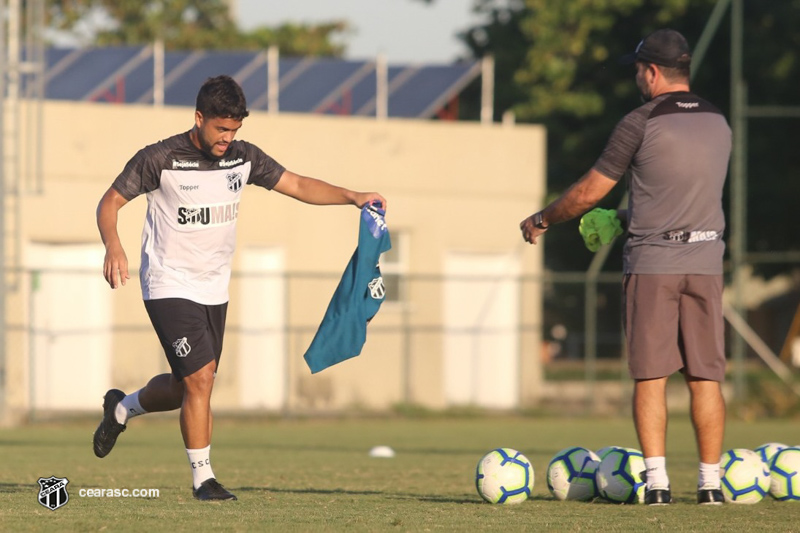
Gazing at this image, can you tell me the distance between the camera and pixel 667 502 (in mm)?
8109

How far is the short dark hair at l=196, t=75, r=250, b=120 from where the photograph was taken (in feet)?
25.7

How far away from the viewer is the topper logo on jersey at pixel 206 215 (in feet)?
26.7

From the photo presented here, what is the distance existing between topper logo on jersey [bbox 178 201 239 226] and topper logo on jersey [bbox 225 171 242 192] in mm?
87

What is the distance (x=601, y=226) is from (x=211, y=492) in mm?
2695

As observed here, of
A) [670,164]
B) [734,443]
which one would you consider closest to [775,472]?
[670,164]

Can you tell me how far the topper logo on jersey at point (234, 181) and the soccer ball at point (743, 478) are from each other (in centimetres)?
317

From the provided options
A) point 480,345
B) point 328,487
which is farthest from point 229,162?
point 480,345

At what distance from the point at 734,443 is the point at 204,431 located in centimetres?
977

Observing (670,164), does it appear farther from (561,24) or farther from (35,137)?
(561,24)

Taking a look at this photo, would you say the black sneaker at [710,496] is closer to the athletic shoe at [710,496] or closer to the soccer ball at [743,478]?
A: the athletic shoe at [710,496]

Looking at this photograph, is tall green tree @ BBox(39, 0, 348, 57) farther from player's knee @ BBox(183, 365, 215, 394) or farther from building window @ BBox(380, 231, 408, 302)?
player's knee @ BBox(183, 365, 215, 394)

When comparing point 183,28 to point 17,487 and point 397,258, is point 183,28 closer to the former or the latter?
point 397,258

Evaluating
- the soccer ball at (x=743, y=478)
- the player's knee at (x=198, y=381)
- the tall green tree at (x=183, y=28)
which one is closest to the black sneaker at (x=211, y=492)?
the player's knee at (x=198, y=381)

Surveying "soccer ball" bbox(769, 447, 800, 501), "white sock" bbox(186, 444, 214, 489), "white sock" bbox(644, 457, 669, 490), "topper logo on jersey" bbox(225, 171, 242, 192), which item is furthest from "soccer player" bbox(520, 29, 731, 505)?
"white sock" bbox(186, 444, 214, 489)
